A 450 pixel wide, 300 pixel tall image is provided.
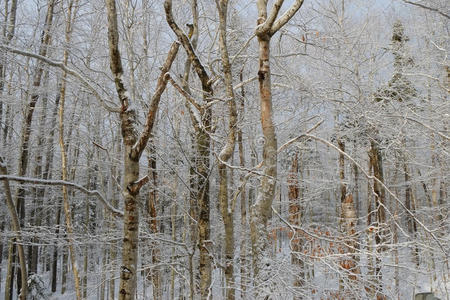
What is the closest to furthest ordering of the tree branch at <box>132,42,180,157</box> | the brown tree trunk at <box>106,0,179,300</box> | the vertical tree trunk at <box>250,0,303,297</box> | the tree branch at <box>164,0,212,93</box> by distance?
1. the brown tree trunk at <box>106,0,179,300</box>
2. the tree branch at <box>132,42,180,157</box>
3. the vertical tree trunk at <box>250,0,303,297</box>
4. the tree branch at <box>164,0,212,93</box>

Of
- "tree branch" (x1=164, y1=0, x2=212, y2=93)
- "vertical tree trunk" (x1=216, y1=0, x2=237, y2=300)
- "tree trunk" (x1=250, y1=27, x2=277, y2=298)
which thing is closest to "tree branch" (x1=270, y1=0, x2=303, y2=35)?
"tree trunk" (x1=250, y1=27, x2=277, y2=298)

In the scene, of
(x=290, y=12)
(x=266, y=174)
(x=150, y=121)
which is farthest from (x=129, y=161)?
(x=290, y=12)

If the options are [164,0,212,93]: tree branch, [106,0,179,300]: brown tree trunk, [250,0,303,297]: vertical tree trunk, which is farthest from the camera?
[164,0,212,93]: tree branch

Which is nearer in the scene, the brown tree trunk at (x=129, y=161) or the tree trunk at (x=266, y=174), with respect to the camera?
the brown tree trunk at (x=129, y=161)

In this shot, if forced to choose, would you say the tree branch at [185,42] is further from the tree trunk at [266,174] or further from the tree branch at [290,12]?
the tree branch at [290,12]

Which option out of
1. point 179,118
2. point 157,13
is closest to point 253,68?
point 157,13

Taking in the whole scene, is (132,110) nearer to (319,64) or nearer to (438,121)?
(438,121)

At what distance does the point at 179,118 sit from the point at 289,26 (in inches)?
90.4

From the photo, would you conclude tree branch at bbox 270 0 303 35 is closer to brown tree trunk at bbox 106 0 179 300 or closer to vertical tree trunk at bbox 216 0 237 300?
vertical tree trunk at bbox 216 0 237 300

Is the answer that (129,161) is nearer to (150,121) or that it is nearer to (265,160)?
(150,121)

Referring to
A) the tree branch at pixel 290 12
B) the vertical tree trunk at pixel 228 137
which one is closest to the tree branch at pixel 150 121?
the vertical tree trunk at pixel 228 137

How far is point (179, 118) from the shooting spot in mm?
4844

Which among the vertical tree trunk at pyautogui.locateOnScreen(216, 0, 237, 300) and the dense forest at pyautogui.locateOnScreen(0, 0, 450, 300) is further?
the vertical tree trunk at pyautogui.locateOnScreen(216, 0, 237, 300)

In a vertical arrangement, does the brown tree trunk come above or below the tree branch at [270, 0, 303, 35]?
below
